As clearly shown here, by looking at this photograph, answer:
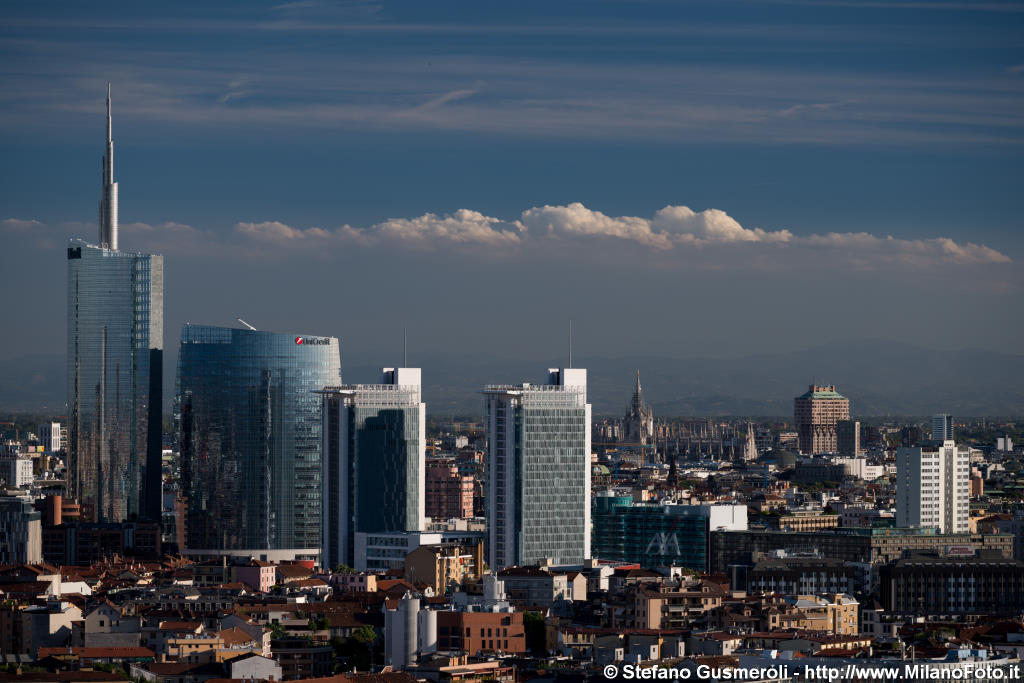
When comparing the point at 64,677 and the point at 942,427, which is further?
the point at 942,427

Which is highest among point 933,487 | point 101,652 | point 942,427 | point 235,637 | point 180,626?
point 942,427

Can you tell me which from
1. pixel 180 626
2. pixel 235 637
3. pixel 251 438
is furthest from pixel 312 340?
pixel 235 637

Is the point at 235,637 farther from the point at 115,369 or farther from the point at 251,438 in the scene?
the point at 115,369

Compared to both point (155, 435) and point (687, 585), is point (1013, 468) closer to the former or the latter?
point (155, 435)

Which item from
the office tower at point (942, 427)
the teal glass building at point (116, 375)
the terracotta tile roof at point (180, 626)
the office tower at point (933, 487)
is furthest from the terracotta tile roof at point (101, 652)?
the office tower at point (942, 427)

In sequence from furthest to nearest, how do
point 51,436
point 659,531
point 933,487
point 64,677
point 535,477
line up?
point 51,436 → point 933,487 → point 659,531 → point 535,477 → point 64,677

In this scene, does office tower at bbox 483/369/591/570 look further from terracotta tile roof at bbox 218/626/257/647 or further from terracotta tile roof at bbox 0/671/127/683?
terracotta tile roof at bbox 0/671/127/683
